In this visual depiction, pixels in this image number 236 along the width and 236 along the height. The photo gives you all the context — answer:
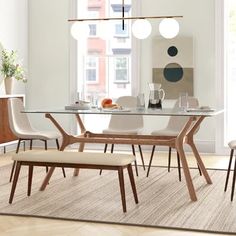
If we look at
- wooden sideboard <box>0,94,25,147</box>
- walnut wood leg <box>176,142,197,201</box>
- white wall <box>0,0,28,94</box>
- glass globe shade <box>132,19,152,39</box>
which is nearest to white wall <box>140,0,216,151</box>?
white wall <box>0,0,28,94</box>

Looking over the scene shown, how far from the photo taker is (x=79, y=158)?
191 inches

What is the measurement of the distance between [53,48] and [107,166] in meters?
4.71

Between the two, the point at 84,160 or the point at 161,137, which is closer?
the point at 84,160

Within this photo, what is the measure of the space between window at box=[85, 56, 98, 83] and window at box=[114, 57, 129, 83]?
0.33 metres

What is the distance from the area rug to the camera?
4.45 metres

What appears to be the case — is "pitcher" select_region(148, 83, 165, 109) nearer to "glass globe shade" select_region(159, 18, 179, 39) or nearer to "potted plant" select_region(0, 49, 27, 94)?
"glass globe shade" select_region(159, 18, 179, 39)

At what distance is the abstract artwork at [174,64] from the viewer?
8.41 metres

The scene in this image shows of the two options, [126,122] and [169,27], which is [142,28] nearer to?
[169,27]

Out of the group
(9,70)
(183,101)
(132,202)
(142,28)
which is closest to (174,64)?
(9,70)

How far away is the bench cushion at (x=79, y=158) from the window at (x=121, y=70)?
3.94 m

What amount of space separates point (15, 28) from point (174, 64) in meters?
2.50

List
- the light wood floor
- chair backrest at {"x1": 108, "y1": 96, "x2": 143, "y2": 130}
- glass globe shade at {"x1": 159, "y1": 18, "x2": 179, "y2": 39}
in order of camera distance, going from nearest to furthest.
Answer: the light wood floor → glass globe shade at {"x1": 159, "y1": 18, "x2": 179, "y2": 39} → chair backrest at {"x1": 108, "y1": 96, "x2": 143, "y2": 130}

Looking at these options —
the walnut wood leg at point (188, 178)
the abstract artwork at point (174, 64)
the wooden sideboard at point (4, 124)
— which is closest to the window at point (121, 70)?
the abstract artwork at point (174, 64)

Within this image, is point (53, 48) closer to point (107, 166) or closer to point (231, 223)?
point (107, 166)
